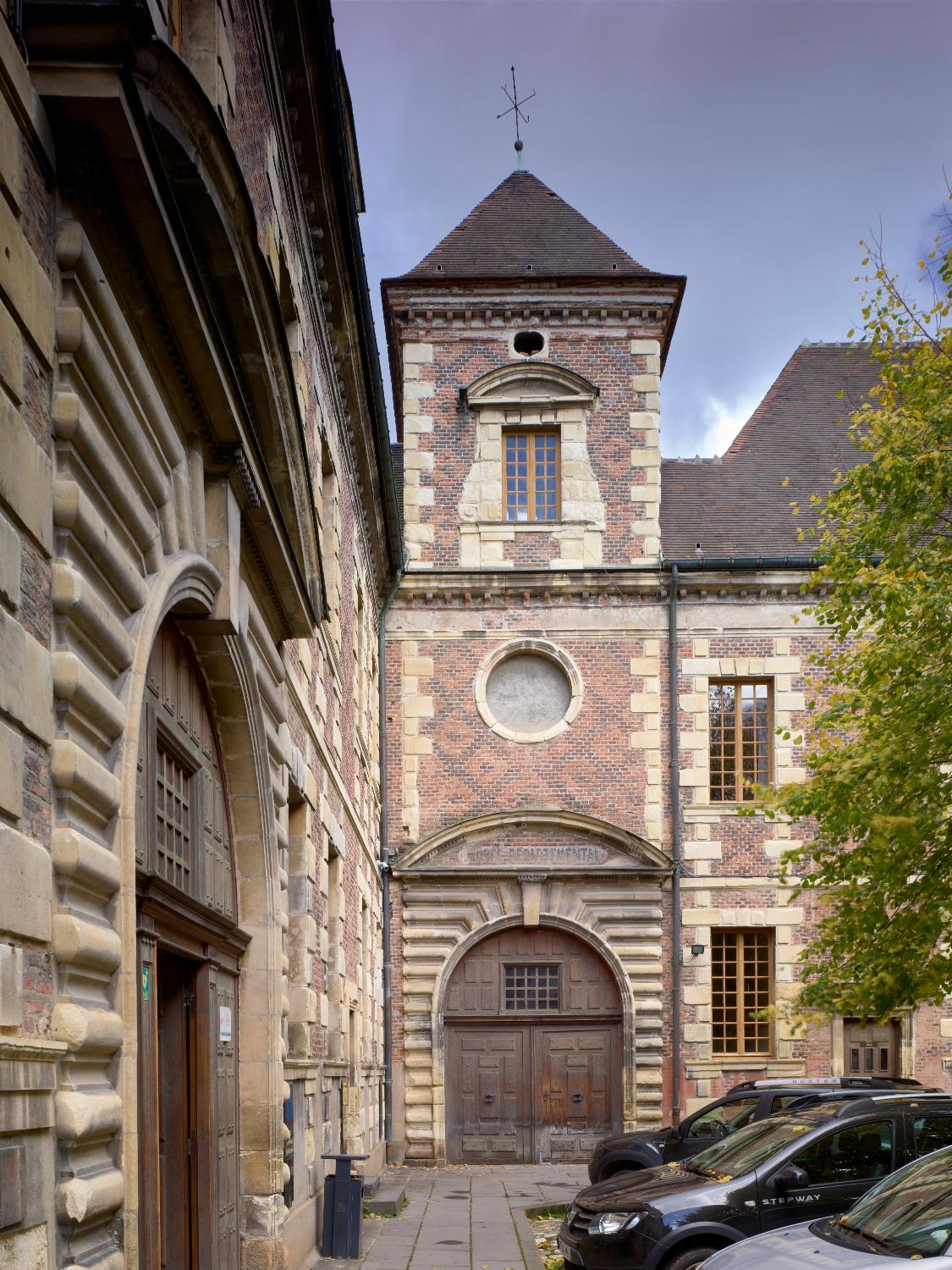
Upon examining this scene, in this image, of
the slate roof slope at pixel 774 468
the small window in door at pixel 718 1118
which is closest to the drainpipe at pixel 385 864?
the slate roof slope at pixel 774 468

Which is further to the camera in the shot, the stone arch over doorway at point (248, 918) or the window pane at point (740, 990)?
the window pane at point (740, 990)

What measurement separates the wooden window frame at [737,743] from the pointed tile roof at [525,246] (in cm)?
713

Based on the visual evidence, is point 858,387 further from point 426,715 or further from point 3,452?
point 3,452

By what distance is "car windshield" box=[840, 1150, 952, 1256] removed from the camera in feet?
24.0

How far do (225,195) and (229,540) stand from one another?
2.04 m

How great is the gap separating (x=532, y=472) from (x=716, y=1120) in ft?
39.7

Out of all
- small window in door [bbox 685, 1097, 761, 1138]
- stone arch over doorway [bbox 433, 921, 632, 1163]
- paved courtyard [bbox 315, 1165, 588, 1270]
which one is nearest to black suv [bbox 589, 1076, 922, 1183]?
small window in door [bbox 685, 1097, 761, 1138]

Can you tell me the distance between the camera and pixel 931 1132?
11188mm

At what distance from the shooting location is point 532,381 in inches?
987

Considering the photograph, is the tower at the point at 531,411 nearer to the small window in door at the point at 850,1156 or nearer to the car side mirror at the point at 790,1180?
the small window in door at the point at 850,1156

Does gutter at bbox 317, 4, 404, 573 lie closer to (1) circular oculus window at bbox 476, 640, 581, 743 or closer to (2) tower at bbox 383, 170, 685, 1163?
(2) tower at bbox 383, 170, 685, 1163

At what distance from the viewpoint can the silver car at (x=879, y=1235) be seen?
7.22 meters

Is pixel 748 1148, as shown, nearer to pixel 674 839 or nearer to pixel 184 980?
pixel 184 980

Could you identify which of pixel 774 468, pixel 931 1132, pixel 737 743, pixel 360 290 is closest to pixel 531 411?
pixel 774 468
